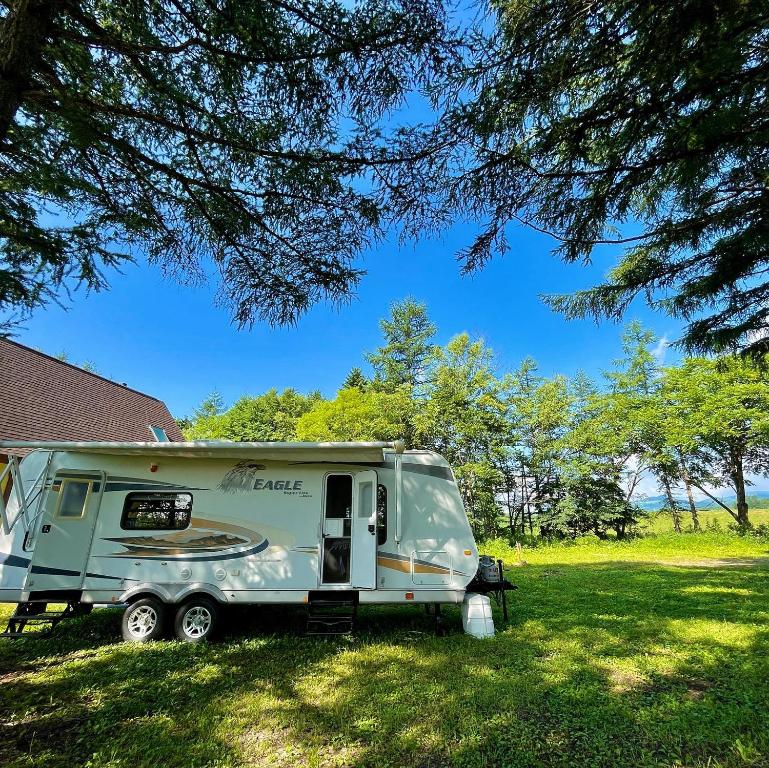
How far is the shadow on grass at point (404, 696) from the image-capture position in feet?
10.1

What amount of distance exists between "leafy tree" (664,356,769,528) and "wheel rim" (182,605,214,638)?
21.0m

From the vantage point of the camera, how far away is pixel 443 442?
22.0m

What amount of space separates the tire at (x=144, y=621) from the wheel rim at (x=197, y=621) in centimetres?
31

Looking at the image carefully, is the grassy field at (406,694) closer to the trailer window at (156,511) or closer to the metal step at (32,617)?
the metal step at (32,617)

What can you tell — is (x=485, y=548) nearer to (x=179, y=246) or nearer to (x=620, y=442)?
(x=620, y=442)

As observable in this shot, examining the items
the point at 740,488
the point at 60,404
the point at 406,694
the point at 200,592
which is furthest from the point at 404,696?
the point at 740,488

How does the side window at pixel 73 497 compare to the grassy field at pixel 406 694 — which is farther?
the side window at pixel 73 497

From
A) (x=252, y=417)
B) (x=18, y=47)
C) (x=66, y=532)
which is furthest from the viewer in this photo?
(x=252, y=417)

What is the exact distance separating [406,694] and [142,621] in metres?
3.85

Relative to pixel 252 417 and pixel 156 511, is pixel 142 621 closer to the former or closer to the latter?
pixel 156 511

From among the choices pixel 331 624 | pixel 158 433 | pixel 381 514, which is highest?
pixel 158 433

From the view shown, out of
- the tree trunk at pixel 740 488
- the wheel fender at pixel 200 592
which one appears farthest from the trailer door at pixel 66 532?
the tree trunk at pixel 740 488

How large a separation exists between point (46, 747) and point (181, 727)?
3.06ft

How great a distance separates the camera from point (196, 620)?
18.5 ft
